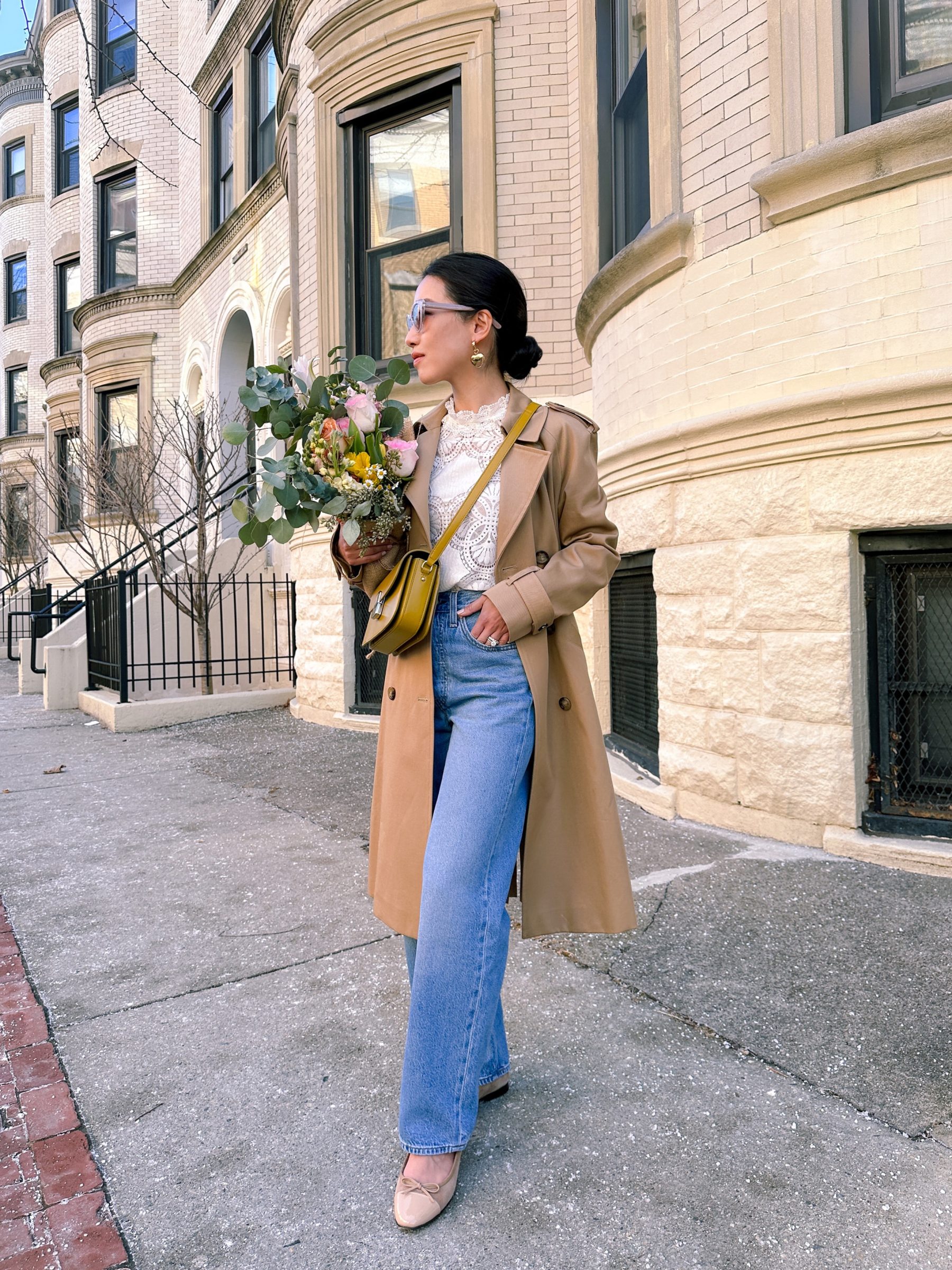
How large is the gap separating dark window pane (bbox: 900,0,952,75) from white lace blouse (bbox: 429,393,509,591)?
145 inches

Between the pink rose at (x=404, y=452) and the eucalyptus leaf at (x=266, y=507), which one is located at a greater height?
the pink rose at (x=404, y=452)

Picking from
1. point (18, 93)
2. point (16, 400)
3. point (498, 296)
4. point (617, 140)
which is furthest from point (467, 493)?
point (18, 93)

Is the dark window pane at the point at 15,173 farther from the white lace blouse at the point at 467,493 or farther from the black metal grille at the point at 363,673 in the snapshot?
the white lace blouse at the point at 467,493

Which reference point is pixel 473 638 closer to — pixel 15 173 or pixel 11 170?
pixel 15 173

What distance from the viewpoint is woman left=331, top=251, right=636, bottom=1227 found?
1981mm

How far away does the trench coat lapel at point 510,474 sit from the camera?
2131mm

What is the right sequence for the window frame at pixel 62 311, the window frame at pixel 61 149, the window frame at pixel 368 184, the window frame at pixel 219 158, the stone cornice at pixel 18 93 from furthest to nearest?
the stone cornice at pixel 18 93 < the window frame at pixel 62 311 < the window frame at pixel 61 149 < the window frame at pixel 219 158 < the window frame at pixel 368 184

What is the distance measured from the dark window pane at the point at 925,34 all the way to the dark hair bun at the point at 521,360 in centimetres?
353

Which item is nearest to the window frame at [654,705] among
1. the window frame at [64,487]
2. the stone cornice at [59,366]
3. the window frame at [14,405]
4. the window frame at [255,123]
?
the window frame at [255,123]

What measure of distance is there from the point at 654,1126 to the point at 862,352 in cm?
358

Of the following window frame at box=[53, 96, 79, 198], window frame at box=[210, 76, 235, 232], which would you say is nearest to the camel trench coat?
window frame at box=[210, 76, 235, 232]

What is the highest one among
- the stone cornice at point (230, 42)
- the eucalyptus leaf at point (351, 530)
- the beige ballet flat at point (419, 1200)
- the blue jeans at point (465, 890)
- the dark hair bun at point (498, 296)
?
the stone cornice at point (230, 42)

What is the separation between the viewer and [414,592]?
82.6 inches

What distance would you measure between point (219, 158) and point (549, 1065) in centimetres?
1564
